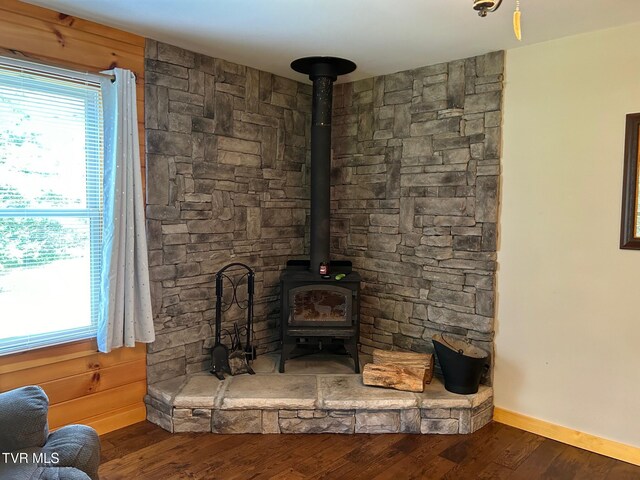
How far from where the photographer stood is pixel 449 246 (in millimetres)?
3477

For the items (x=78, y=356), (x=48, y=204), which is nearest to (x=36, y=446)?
(x=78, y=356)

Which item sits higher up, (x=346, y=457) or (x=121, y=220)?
(x=121, y=220)

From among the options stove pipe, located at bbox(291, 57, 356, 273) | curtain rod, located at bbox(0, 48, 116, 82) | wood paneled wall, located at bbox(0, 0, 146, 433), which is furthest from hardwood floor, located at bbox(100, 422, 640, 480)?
curtain rod, located at bbox(0, 48, 116, 82)

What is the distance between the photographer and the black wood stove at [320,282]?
11.2 ft

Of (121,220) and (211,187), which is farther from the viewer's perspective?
(211,187)

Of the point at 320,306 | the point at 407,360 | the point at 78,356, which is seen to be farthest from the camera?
the point at 320,306

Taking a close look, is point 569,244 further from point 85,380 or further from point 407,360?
point 85,380

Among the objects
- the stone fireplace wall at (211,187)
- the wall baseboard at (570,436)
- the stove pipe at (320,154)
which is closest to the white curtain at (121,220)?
the stone fireplace wall at (211,187)

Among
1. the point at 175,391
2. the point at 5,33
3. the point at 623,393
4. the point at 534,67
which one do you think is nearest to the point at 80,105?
the point at 5,33

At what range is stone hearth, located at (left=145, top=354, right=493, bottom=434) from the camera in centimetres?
299

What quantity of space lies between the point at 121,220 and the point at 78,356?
835mm

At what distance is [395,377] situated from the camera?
3.17 meters

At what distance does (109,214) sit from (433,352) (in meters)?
2.43

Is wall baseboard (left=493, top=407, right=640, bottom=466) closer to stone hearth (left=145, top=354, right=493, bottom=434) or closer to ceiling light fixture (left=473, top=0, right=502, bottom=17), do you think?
stone hearth (left=145, top=354, right=493, bottom=434)
